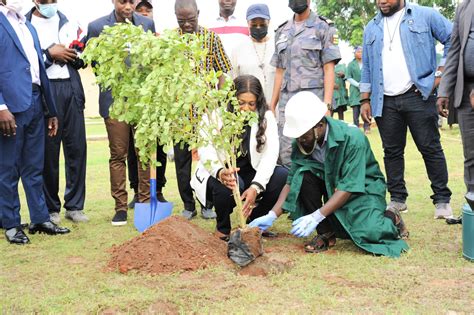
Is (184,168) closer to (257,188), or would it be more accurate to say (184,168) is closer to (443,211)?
(257,188)

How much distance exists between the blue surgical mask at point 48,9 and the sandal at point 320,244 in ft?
10.9

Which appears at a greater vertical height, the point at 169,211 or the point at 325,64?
the point at 325,64

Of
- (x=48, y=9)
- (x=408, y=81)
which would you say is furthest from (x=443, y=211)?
(x=48, y=9)

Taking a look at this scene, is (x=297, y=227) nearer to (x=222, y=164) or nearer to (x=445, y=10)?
(x=222, y=164)

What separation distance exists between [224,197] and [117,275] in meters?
1.14

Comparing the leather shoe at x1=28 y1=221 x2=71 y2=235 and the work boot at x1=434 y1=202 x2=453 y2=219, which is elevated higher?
the work boot at x1=434 y1=202 x2=453 y2=219

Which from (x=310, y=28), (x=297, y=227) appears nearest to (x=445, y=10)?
(x=310, y=28)

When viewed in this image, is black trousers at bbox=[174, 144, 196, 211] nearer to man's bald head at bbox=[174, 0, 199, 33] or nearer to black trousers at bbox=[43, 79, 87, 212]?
black trousers at bbox=[43, 79, 87, 212]

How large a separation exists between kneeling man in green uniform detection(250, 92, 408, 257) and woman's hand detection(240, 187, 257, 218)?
0.12 m

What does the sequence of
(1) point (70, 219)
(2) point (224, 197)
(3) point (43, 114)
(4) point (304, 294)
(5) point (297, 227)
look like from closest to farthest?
(4) point (304, 294), (5) point (297, 227), (2) point (224, 197), (3) point (43, 114), (1) point (70, 219)

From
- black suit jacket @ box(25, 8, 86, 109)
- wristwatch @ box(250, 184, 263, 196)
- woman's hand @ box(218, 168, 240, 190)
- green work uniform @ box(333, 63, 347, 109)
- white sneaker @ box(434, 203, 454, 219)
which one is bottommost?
green work uniform @ box(333, 63, 347, 109)

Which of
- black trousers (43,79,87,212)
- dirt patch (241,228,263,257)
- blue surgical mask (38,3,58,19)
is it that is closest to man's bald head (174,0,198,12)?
blue surgical mask (38,3,58,19)

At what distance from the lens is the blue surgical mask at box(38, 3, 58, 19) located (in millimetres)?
5719

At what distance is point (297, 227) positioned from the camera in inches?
170
